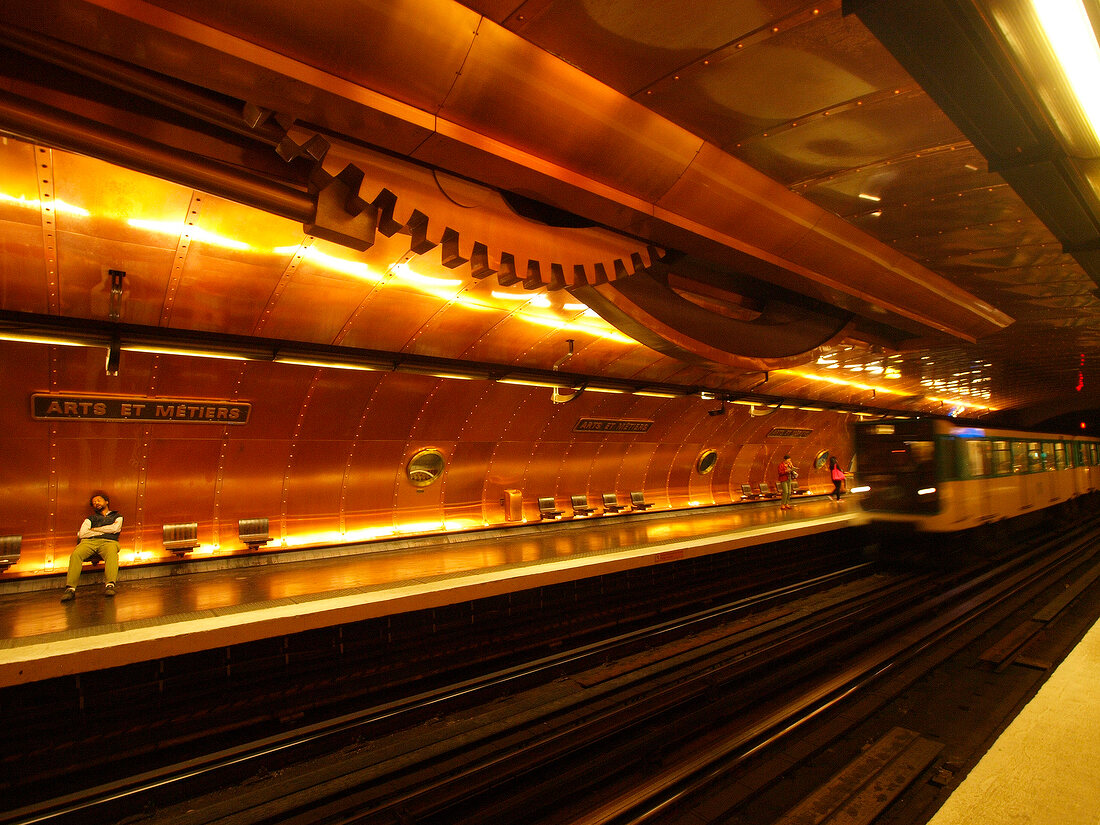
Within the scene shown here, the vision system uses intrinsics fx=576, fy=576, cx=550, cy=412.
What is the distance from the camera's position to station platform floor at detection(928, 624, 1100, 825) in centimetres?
225

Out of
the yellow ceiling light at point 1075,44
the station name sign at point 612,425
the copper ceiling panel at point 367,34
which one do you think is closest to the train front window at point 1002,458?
the station name sign at point 612,425

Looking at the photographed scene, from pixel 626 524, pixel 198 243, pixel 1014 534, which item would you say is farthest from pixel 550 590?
pixel 1014 534

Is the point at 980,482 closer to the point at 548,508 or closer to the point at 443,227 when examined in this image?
the point at 548,508

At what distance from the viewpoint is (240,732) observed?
585cm

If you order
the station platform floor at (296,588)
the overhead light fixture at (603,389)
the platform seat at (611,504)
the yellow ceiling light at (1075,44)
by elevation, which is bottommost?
the station platform floor at (296,588)

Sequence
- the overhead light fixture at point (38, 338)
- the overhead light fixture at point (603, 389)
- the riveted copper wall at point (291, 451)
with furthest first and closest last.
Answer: the overhead light fixture at point (603, 389), the riveted copper wall at point (291, 451), the overhead light fixture at point (38, 338)

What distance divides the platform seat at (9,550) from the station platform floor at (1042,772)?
9.33 metres

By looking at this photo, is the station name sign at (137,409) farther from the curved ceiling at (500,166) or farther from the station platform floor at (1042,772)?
the station platform floor at (1042,772)

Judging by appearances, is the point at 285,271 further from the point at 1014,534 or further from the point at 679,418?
the point at 1014,534

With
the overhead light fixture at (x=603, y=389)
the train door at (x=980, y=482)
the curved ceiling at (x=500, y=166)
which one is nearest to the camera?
the curved ceiling at (x=500, y=166)

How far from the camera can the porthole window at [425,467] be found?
10555 millimetres

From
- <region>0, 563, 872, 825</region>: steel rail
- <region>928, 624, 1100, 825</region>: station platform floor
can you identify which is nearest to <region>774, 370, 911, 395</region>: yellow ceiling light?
<region>0, 563, 872, 825</region>: steel rail

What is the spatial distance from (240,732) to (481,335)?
601cm

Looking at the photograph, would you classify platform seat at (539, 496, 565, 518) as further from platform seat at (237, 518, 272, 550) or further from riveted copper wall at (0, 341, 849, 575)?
platform seat at (237, 518, 272, 550)
